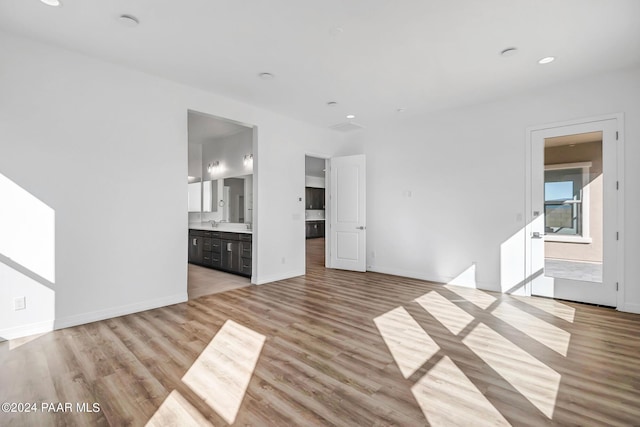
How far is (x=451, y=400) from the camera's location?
198 cm

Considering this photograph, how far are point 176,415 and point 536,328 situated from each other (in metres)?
3.41

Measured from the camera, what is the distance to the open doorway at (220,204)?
550cm

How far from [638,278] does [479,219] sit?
189 cm

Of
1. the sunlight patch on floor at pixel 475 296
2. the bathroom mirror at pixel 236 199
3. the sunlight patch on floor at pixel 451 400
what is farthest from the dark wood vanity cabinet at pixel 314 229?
the sunlight patch on floor at pixel 451 400

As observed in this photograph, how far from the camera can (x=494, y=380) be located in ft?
7.25

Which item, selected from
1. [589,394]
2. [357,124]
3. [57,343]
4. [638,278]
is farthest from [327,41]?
[638,278]

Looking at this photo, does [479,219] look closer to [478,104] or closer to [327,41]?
[478,104]

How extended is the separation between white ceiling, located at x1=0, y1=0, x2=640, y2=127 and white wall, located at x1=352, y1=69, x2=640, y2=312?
431 millimetres

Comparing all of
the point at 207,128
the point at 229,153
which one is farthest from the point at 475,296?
the point at 207,128

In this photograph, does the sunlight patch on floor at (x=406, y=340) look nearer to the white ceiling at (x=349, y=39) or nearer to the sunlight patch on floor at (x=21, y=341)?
the white ceiling at (x=349, y=39)

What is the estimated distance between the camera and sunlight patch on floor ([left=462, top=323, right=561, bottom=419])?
2021 mm

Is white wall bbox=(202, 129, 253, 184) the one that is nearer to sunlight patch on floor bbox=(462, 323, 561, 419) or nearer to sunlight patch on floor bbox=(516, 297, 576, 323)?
sunlight patch on floor bbox=(462, 323, 561, 419)

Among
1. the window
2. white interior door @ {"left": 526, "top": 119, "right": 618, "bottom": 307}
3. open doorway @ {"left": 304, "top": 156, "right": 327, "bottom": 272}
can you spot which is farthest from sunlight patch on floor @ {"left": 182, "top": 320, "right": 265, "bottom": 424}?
open doorway @ {"left": 304, "top": 156, "right": 327, "bottom": 272}

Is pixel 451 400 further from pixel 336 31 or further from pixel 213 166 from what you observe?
pixel 213 166
